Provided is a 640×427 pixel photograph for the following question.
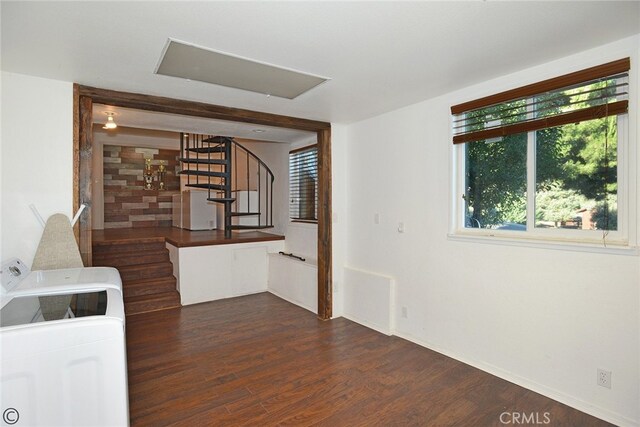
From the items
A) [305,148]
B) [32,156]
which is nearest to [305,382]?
[32,156]

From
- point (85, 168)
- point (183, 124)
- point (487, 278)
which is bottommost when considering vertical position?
point (487, 278)

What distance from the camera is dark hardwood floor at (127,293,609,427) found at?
2.22 meters

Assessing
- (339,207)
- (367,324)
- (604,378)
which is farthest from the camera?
(339,207)

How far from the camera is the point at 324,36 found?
195 centimetres

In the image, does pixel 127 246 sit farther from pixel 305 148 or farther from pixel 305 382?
pixel 305 382

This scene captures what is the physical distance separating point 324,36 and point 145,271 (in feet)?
14.3

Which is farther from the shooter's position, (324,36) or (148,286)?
(148,286)

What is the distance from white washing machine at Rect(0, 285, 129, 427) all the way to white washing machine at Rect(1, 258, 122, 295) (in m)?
0.27

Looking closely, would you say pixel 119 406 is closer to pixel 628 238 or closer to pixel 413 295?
pixel 413 295

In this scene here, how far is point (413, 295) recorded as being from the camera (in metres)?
3.40

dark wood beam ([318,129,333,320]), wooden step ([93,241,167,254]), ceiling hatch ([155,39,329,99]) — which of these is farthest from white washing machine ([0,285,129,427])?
wooden step ([93,241,167,254])

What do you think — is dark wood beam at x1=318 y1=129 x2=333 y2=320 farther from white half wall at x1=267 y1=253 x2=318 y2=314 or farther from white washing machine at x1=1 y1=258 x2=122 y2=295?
white washing machine at x1=1 y1=258 x2=122 y2=295

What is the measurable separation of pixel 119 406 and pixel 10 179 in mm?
2066

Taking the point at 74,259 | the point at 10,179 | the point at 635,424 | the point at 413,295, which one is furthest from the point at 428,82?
the point at 10,179
